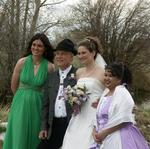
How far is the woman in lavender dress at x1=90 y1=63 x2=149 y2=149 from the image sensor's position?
17.0ft

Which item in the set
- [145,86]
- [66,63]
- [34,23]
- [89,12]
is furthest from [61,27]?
[66,63]

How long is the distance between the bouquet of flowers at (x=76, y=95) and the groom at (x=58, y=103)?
0.18m

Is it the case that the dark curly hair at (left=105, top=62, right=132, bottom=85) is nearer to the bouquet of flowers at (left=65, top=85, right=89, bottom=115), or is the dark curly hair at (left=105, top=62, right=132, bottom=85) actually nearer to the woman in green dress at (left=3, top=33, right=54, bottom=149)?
the bouquet of flowers at (left=65, top=85, right=89, bottom=115)

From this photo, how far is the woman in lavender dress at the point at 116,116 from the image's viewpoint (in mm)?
5180

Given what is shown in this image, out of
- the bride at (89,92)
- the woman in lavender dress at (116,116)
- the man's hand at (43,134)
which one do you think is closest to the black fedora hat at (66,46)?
the bride at (89,92)

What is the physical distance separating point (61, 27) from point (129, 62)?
4171 millimetres

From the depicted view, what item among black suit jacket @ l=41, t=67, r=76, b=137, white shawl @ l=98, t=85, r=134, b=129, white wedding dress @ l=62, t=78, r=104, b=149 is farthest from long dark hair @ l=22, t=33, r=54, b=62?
white shawl @ l=98, t=85, r=134, b=129

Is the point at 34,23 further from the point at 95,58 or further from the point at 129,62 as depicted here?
the point at 95,58

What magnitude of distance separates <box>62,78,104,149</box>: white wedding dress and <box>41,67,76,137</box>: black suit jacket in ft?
0.44

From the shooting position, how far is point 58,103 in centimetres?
596

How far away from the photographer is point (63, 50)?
599 cm

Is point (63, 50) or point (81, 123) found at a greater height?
A: point (63, 50)

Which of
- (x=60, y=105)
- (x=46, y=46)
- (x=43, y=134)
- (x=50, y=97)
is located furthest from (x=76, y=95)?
(x=46, y=46)

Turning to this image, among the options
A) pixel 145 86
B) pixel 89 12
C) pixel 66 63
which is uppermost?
pixel 89 12
